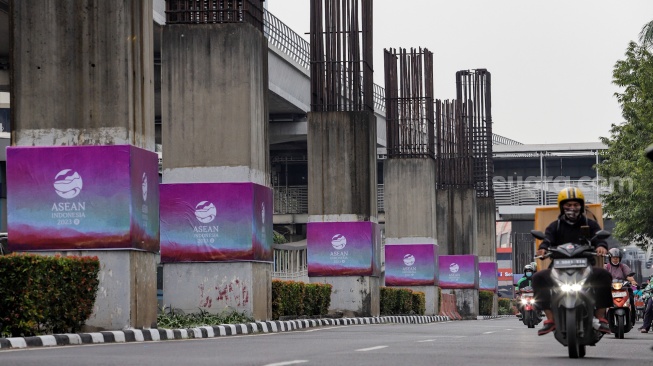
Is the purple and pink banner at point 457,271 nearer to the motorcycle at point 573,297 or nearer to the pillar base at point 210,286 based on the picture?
the pillar base at point 210,286

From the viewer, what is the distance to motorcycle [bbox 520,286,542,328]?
38366 mm

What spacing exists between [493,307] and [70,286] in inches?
2545

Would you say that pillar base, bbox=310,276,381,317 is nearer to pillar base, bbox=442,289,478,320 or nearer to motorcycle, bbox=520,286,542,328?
motorcycle, bbox=520,286,542,328

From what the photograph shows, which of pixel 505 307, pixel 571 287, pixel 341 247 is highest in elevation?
pixel 341 247

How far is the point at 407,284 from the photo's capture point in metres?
57.2

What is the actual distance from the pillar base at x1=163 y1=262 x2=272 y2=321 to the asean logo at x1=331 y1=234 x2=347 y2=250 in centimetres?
1331

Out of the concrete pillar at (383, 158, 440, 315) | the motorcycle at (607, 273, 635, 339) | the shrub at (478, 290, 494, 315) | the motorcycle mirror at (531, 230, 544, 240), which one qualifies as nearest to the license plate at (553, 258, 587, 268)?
the motorcycle mirror at (531, 230, 544, 240)

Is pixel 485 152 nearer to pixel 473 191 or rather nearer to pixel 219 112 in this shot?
pixel 473 191

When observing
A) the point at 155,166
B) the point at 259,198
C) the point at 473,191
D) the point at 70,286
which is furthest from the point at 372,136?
the point at 473,191

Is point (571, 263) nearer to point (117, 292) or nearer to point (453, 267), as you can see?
point (117, 292)

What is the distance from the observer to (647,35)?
147 ft

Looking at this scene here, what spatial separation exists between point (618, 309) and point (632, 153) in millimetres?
24221

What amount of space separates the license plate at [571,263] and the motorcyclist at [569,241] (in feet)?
0.47

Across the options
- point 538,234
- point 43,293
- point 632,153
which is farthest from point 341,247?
point 538,234
